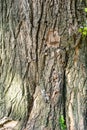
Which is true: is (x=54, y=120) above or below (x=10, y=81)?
below

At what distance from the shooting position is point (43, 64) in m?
2.66

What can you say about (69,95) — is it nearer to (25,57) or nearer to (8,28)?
(25,57)

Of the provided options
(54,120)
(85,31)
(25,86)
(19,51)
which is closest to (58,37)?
(85,31)

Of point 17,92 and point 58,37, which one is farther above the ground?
point 58,37

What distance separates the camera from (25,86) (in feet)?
8.80

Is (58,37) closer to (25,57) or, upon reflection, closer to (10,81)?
(25,57)

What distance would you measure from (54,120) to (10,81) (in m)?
0.70

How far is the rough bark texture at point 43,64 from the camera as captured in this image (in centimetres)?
261

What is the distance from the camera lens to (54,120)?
2.67 metres

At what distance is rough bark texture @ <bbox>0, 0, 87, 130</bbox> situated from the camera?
2.61m

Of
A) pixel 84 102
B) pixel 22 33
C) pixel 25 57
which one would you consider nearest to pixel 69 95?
pixel 84 102

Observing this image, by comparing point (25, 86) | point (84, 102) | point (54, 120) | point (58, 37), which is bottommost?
point (54, 120)

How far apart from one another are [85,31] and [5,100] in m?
1.26

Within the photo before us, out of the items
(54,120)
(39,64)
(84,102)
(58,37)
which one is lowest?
(54,120)
